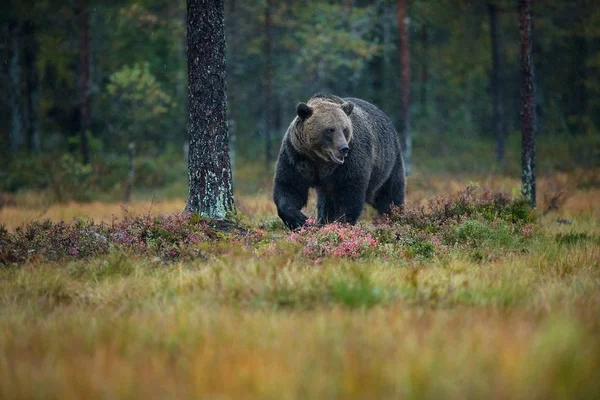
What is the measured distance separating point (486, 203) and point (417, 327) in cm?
604

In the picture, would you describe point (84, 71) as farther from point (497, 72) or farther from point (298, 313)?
point (298, 313)

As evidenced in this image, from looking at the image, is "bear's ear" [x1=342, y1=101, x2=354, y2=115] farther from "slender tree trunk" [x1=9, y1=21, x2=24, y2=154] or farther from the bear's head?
"slender tree trunk" [x1=9, y1=21, x2=24, y2=154]

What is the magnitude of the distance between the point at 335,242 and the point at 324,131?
2.27 metres

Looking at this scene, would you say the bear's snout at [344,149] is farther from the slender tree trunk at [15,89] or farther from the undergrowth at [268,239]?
the slender tree trunk at [15,89]

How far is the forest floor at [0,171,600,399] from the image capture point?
3.16 metres

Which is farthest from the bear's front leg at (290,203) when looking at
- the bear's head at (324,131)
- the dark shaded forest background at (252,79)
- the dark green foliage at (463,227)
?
the dark shaded forest background at (252,79)

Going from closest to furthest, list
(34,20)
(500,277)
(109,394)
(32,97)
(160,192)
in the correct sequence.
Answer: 1. (109,394)
2. (500,277)
3. (160,192)
4. (34,20)
5. (32,97)

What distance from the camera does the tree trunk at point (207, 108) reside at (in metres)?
8.35

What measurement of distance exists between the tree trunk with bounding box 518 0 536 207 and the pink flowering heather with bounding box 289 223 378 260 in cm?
560

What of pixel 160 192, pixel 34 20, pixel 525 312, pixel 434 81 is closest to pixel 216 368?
pixel 525 312

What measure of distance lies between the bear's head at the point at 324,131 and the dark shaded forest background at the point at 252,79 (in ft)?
28.0

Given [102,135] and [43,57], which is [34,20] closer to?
[43,57]

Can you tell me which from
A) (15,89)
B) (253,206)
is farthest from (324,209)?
(15,89)

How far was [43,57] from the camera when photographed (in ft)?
85.0
